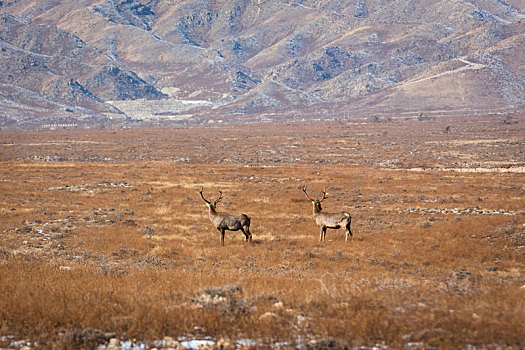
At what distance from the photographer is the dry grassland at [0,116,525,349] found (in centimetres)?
805

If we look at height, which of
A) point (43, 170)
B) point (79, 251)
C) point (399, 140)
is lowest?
point (79, 251)

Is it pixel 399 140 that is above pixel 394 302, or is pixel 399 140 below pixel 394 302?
above

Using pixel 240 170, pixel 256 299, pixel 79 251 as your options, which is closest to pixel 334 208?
pixel 79 251

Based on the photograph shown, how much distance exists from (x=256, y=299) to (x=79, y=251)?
11934 millimetres

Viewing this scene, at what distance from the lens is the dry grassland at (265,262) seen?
8047mm

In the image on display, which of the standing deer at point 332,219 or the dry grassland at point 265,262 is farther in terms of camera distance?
the standing deer at point 332,219

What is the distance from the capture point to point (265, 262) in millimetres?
17234

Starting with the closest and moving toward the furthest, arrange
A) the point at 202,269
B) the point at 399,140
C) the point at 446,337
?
the point at 446,337
the point at 202,269
the point at 399,140

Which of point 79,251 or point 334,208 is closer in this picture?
point 79,251

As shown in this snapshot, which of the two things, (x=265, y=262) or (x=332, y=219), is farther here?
(x=332, y=219)

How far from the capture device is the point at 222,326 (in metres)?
8.46

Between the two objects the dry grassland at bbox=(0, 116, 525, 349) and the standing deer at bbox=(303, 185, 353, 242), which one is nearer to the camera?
the dry grassland at bbox=(0, 116, 525, 349)

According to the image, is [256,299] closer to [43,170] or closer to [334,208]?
[334,208]

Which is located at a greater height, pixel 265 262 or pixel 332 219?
pixel 332 219
